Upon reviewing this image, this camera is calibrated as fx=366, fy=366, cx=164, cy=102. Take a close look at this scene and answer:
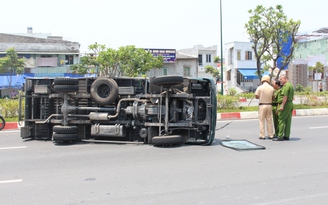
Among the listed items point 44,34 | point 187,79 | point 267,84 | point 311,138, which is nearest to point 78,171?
point 187,79

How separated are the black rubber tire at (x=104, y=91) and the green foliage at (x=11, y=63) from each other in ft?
110

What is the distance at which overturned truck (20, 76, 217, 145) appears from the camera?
8.06m

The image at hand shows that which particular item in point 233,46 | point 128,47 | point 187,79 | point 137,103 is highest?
point 233,46

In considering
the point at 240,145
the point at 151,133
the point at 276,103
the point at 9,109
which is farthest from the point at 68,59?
the point at 240,145

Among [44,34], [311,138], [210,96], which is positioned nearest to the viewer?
[210,96]

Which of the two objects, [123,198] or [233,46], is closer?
[123,198]

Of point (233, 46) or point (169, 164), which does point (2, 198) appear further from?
point (233, 46)

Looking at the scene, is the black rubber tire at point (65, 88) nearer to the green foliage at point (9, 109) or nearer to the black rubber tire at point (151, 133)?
the black rubber tire at point (151, 133)

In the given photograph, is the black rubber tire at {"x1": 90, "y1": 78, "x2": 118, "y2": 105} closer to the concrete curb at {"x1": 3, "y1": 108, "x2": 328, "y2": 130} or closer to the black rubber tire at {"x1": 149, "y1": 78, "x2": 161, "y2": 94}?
the black rubber tire at {"x1": 149, "y1": 78, "x2": 161, "y2": 94}

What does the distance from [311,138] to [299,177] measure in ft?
13.8

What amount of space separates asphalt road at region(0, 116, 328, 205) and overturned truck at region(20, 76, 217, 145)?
0.99 ft

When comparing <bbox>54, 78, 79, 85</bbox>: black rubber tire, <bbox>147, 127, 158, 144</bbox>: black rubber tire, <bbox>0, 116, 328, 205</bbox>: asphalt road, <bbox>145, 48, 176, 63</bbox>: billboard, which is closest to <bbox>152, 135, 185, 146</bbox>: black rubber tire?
<bbox>0, 116, 328, 205</bbox>: asphalt road

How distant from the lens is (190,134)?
325 inches

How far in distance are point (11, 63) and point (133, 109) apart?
34.7 metres
